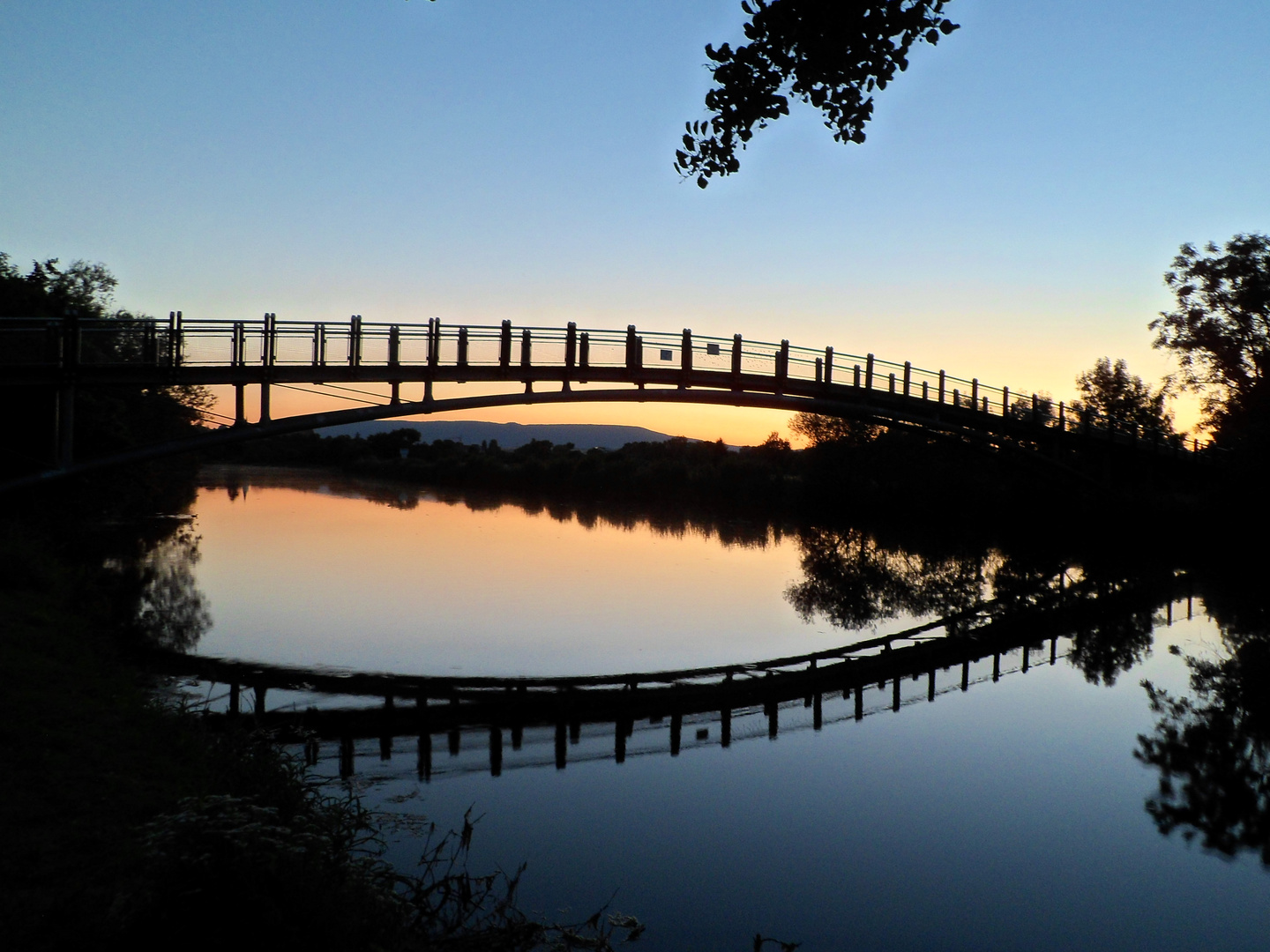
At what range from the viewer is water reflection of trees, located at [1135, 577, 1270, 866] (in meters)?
8.60

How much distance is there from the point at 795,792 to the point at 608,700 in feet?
11.0

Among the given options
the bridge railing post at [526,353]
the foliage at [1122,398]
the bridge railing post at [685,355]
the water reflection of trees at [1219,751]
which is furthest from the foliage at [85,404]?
the foliage at [1122,398]

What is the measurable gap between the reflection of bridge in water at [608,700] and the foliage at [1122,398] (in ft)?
116

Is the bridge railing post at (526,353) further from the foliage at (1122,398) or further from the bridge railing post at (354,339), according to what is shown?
the foliage at (1122,398)

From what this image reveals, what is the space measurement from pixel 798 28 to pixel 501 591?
1366 centimetres

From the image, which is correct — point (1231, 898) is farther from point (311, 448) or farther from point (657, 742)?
point (311, 448)

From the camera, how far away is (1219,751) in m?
10.5

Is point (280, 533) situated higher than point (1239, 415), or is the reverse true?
point (1239, 415)

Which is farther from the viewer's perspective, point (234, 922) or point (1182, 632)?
point (1182, 632)

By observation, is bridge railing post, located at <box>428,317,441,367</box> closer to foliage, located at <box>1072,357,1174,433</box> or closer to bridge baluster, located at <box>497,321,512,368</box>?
bridge baluster, located at <box>497,321,512,368</box>

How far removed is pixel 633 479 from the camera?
48.5m

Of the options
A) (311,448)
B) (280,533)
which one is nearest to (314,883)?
(280,533)

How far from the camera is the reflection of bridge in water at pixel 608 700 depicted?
10305 millimetres

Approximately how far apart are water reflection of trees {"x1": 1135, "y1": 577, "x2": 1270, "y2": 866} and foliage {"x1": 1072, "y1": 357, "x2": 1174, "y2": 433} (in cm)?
3352
